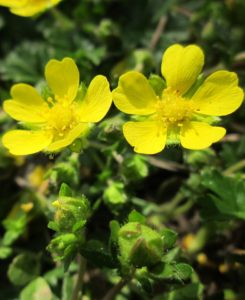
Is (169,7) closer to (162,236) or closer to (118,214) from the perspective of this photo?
(118,214)

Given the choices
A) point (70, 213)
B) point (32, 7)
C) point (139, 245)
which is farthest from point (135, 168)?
point (32, 7)

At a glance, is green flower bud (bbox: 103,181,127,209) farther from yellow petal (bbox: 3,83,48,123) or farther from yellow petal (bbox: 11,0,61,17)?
yellow petal (bbox: 11,0,61,17)

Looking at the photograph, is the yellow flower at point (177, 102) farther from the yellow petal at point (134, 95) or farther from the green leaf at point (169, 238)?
the green leaf at point (169, 238)

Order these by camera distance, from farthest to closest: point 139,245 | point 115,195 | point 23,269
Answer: point 23,269
point 115,195
point 139,245

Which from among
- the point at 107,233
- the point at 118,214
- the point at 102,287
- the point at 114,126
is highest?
the point at 114,126

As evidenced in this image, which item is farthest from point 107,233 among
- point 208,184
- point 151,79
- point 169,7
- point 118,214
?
point 169,7

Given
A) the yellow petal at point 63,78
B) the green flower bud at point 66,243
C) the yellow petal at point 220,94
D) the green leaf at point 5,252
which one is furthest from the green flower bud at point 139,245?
the green leaf at point 5,252

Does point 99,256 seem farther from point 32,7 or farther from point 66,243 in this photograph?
point 32,7
